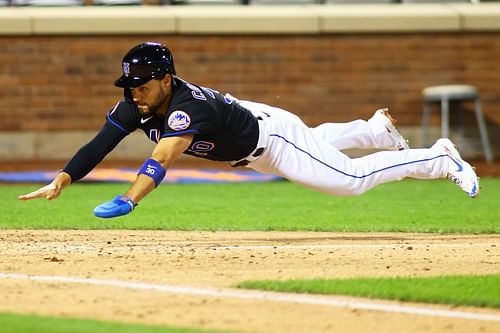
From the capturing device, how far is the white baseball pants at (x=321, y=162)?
8.27 meters

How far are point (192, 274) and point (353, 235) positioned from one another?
2.80m

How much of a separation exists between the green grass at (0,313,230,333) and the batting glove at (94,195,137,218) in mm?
1623

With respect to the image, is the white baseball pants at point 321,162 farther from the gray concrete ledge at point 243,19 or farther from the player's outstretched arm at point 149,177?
the gray concrete ledge at point 243,19

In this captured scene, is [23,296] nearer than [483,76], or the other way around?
[23,296]

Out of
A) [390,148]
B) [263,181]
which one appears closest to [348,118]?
[263,181]

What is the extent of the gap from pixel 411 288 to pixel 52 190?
275 centimetres

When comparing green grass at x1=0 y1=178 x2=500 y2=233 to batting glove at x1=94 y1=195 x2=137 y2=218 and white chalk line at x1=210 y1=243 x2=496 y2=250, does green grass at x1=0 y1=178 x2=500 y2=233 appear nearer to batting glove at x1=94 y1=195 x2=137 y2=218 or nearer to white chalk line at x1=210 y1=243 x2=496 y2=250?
white chalk line at x1=210 y1=243 x2=496 y2=250

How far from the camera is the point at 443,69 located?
19.3m

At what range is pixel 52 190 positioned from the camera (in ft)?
25.3

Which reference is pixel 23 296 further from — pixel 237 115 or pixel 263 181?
pixel 263 181

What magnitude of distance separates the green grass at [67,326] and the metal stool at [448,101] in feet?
44.7

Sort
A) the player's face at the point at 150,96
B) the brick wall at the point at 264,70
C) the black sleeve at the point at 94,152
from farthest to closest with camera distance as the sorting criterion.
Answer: the brick wall at the point at 264,70
the black sleeve at the point at 94,152
the player's face at the point at 150,96

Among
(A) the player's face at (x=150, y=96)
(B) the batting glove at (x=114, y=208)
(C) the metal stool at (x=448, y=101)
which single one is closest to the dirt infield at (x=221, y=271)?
(B) the batting glove at (x=114, y=208)

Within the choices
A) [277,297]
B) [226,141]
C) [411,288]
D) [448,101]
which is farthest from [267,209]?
[448,101]
